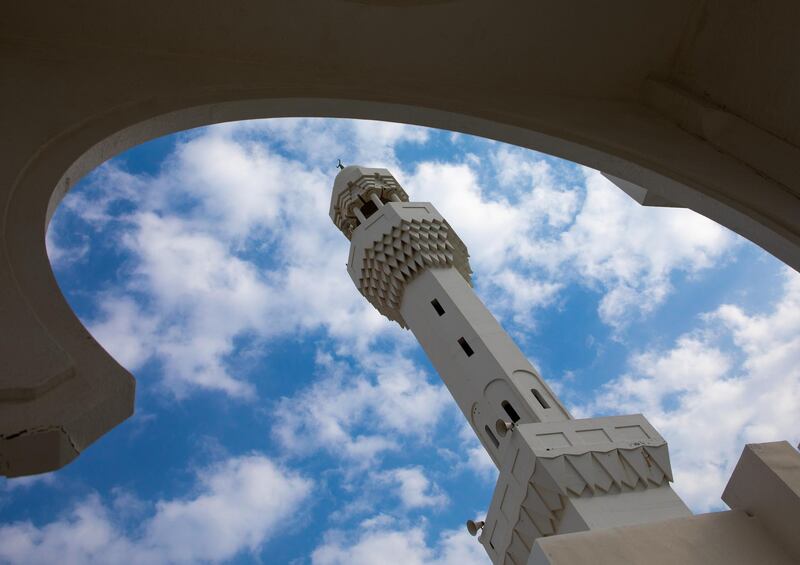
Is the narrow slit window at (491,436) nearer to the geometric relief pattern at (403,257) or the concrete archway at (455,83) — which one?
the geometric relief pattern at (403,257)

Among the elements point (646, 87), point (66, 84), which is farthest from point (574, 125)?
point (66, 84)

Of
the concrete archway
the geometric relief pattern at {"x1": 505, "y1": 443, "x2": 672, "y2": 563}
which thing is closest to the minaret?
the geometric relief pattern at {"x1": 505, "y1": 443, "x2": 672, "y2": 563}

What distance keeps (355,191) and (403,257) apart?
11.6 feet

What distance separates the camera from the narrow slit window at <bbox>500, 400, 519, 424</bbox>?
1205 cm

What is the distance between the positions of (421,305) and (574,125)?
1203 centimetres

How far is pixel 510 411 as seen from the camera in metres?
12.2

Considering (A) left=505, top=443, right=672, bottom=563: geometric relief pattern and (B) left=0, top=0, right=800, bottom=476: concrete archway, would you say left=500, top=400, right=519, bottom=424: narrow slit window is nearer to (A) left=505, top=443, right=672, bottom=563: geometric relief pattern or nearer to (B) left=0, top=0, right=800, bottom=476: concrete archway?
(A) left=505, top=443, right=672, bottom=563: geometric relief pattern

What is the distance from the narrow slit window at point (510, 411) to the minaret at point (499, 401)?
0.06 meters

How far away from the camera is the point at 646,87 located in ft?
10.3

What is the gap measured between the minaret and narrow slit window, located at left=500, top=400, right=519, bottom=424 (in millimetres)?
55

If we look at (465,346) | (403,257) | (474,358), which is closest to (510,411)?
(474,358)

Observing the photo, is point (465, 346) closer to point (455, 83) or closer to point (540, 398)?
point (540, 398)

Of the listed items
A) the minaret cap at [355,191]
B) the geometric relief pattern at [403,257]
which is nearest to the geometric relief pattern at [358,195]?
the minaret cap at [355,191]

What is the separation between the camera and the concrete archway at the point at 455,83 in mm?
2283
